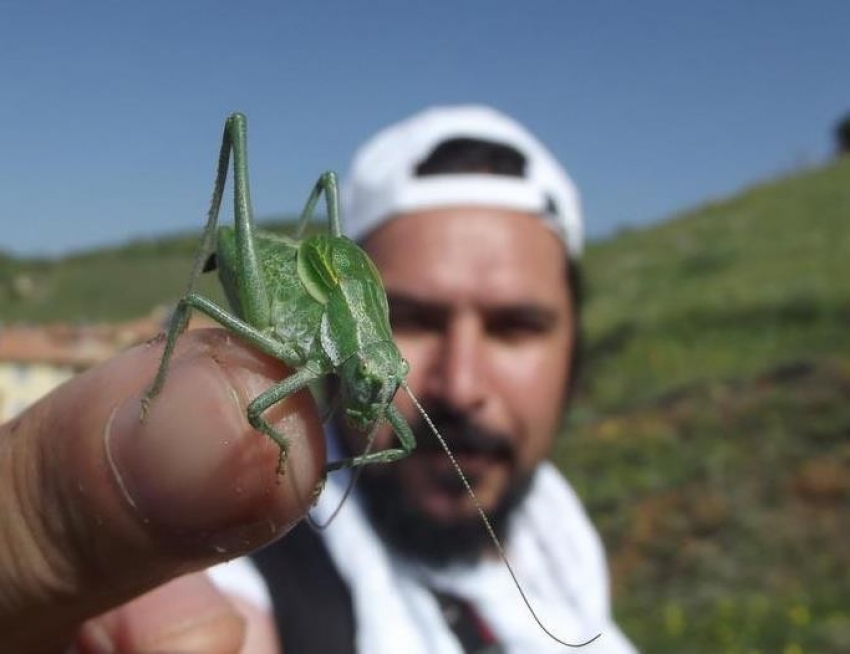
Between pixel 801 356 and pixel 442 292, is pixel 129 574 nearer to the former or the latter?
pixel 442 292

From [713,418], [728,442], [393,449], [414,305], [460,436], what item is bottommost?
[713,418]

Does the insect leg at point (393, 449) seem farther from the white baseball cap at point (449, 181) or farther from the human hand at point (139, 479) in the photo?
the white baseball cap at point (449, 181)

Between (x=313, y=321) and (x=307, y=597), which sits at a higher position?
(x=313, y=321)

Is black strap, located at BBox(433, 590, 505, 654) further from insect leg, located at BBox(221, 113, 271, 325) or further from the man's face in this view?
insect leg, located at BBox(221, 113, 271, 325)

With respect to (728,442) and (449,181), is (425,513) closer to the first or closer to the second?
(449,181)

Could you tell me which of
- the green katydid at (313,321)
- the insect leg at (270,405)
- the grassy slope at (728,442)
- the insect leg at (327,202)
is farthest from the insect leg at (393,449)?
the grassy slope at (728,442)

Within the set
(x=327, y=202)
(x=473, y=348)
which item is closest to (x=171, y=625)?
(x=327, y=202)
